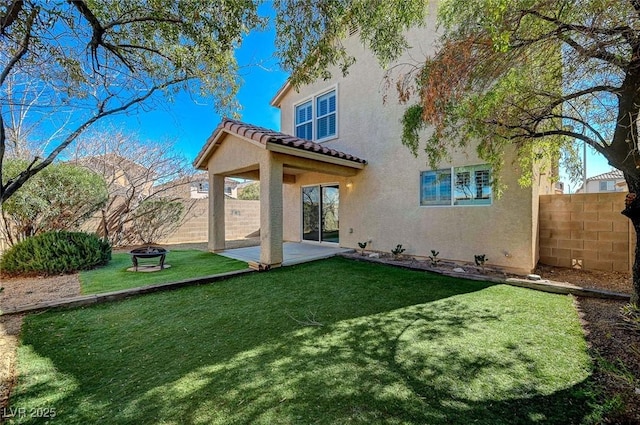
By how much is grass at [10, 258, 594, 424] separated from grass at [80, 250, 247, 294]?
4.03 feet

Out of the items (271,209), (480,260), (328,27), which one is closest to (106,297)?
(271,209)

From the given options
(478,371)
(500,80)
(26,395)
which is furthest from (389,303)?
(26,395)

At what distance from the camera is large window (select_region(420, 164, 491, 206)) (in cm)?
892

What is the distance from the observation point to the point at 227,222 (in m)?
17.4

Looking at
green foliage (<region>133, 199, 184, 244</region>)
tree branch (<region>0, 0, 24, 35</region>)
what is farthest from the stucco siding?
tree branch (<region>0, 0, 24, 35</region>)

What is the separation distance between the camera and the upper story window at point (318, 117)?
13.5 meters

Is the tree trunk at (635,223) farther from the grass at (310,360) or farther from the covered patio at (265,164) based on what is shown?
the covered patio at (265,164)

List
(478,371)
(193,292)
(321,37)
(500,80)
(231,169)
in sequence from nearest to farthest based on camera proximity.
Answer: (478,371), (500,80), (321,37), (193,292), (231,169)

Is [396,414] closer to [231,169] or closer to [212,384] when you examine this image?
[212,384]

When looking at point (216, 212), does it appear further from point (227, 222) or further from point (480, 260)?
point (480, 260)

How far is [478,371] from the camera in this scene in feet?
11.5

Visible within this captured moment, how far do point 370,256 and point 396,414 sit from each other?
8065mm

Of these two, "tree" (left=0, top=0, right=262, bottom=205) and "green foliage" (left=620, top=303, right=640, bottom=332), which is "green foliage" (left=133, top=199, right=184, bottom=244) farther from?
"green foliage" (left=620, top=303, right=640, bottom=332)

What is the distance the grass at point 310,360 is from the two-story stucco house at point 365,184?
2.89 m
